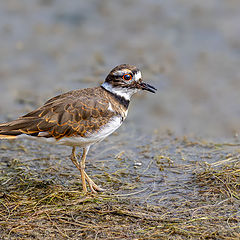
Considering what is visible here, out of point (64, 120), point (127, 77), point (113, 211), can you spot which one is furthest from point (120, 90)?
point (113, 211)

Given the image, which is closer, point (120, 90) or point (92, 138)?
point (92, 138)

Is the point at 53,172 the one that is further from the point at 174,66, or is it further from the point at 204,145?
the point at 174,66

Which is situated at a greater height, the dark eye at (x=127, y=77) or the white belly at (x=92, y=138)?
the dark eye at (x=127, y=77)

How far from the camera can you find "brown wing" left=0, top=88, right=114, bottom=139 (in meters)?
7.23

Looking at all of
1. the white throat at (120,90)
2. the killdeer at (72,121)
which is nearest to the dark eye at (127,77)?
the white throat at (120,90)

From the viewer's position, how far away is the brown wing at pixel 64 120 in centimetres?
723

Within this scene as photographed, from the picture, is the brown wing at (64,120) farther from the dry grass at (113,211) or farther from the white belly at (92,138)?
the dry grass at (113,211)

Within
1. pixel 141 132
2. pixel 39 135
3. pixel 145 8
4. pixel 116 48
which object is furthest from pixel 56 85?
pixel 39 135

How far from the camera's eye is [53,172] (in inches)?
322

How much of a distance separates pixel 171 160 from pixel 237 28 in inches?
245

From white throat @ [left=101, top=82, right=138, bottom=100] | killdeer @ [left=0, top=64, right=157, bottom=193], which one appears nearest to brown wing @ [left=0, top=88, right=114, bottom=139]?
killdeer @ [left=0, top=64, right=157, bottom=193]

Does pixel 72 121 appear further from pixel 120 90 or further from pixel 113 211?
pixel 113 211

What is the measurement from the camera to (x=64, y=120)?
7.26 meters

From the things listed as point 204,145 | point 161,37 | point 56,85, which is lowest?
point 204,145
